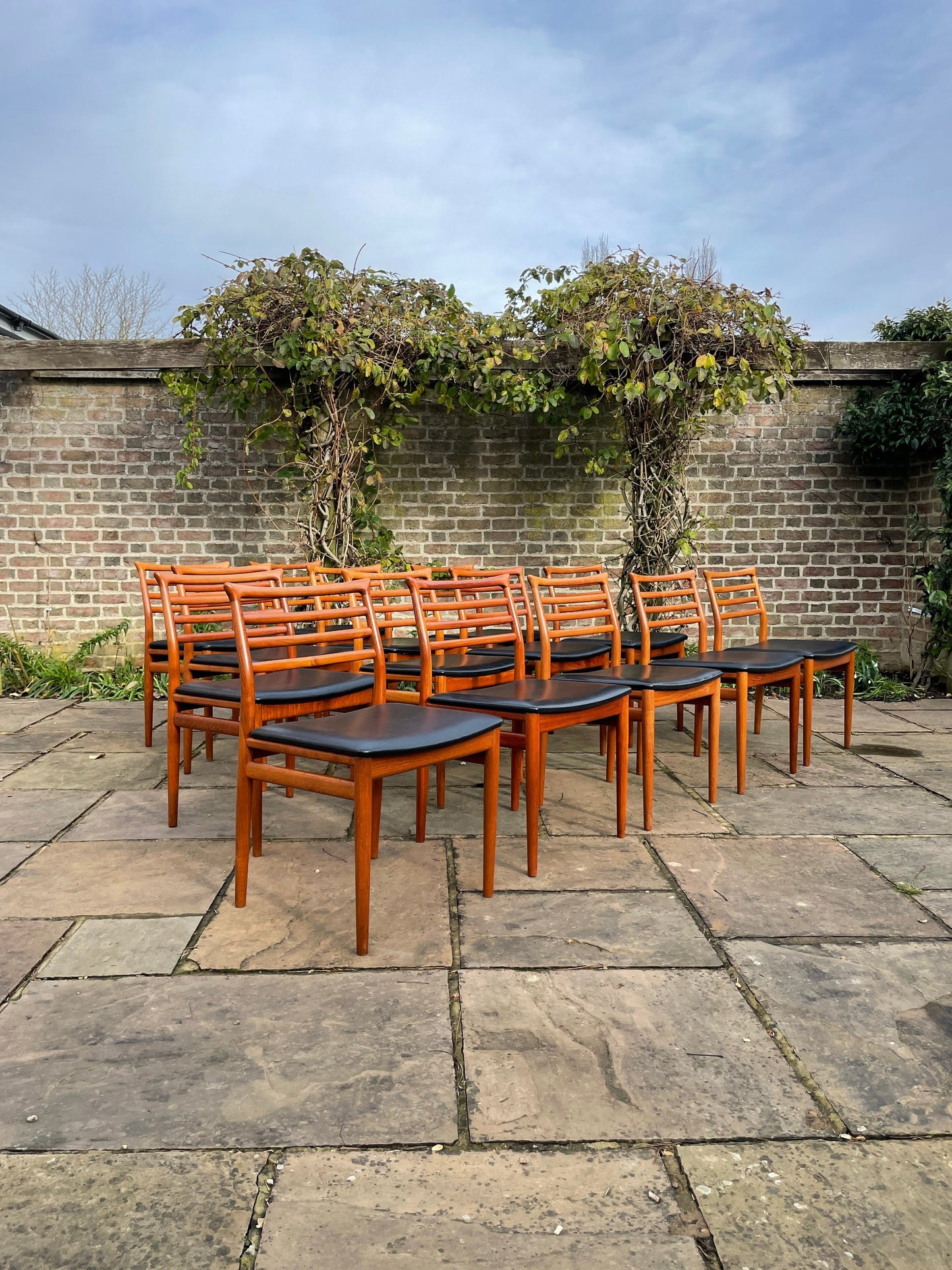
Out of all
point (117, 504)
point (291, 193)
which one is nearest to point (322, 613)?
point (117, 504)

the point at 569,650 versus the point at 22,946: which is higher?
the point at 569,650

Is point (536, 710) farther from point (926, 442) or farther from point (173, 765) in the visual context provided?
point (926, 442)

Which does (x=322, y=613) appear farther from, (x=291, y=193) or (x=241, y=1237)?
(x=291, y=193)

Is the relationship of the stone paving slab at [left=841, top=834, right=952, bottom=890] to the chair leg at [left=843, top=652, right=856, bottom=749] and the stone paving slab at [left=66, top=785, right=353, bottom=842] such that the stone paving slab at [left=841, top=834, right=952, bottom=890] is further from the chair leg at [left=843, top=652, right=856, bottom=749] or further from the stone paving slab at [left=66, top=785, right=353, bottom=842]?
the stone paving slab at [left=66, top=785, right=353, bottom=842]

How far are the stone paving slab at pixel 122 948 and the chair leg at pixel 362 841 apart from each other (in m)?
0.45

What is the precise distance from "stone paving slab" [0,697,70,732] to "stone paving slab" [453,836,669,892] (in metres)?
3.13

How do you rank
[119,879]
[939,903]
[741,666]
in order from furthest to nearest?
[741,666]
[119,879]
[939,903]

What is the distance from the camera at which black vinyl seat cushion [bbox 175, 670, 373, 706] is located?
2.79 metres

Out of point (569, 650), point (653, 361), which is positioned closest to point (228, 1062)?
point (569, 650)

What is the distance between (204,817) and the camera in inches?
136

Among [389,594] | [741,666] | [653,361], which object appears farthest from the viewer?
[653,361]

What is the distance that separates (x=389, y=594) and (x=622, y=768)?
58.0 inches

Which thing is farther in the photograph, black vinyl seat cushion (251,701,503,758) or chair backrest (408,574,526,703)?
chair backrest (408,574,526,703)

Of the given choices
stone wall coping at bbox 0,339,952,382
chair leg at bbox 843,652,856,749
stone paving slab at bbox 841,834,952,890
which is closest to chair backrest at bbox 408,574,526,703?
stone paving slab at bbox 841,834,952,890
